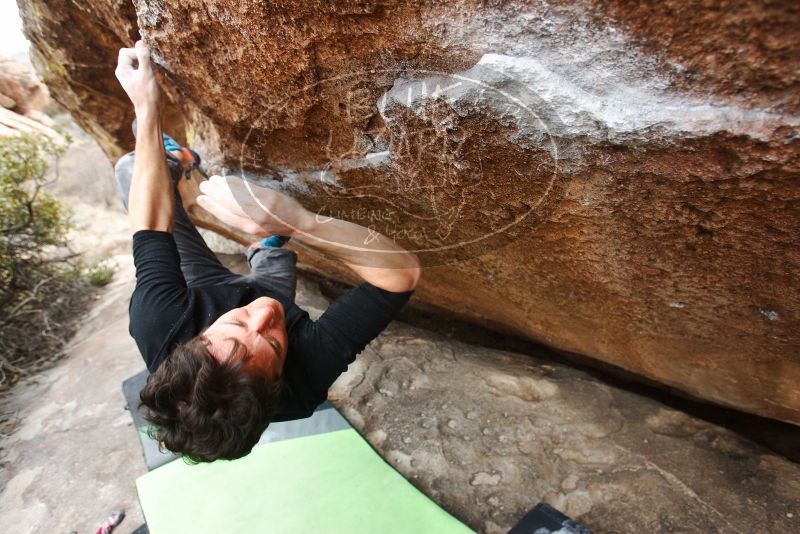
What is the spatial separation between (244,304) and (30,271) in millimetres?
2951

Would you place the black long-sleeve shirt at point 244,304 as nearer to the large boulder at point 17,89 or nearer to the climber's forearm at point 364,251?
the climber's forearm at point 364,251

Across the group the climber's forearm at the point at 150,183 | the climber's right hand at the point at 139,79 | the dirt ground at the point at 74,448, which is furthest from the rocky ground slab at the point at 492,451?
the climber's right hand at the point at 139,79

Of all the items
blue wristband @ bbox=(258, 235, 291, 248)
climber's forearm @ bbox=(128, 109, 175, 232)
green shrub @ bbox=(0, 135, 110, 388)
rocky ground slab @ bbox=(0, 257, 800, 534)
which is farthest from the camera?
green shrub @ bbox=(0, 135, 110, 388)

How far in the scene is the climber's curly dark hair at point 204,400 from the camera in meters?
1.08

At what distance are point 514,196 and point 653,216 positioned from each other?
29 centimetres

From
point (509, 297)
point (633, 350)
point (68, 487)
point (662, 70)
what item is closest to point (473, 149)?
point (662, 70)

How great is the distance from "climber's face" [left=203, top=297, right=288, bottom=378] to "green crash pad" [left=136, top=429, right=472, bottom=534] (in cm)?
73

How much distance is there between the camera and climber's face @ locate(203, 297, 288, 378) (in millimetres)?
1124

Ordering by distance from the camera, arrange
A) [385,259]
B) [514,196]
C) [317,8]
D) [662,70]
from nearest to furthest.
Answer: [662,70] < [317,8] < [514,196] < [385,259]

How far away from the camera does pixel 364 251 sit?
52.4 inches

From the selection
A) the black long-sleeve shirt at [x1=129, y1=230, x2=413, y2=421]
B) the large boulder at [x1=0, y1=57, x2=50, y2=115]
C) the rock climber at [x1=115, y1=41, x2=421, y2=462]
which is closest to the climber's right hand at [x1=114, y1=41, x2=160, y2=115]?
the rock climber at [x1=115, y1=41, x2=421, y2=462]

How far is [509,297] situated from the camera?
5.70 feet

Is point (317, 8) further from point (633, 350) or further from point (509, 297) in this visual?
point (633, 350)

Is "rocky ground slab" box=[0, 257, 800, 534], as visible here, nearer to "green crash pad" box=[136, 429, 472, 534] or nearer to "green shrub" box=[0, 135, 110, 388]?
"green crash pad" box=[136, 429, 472, 534]
